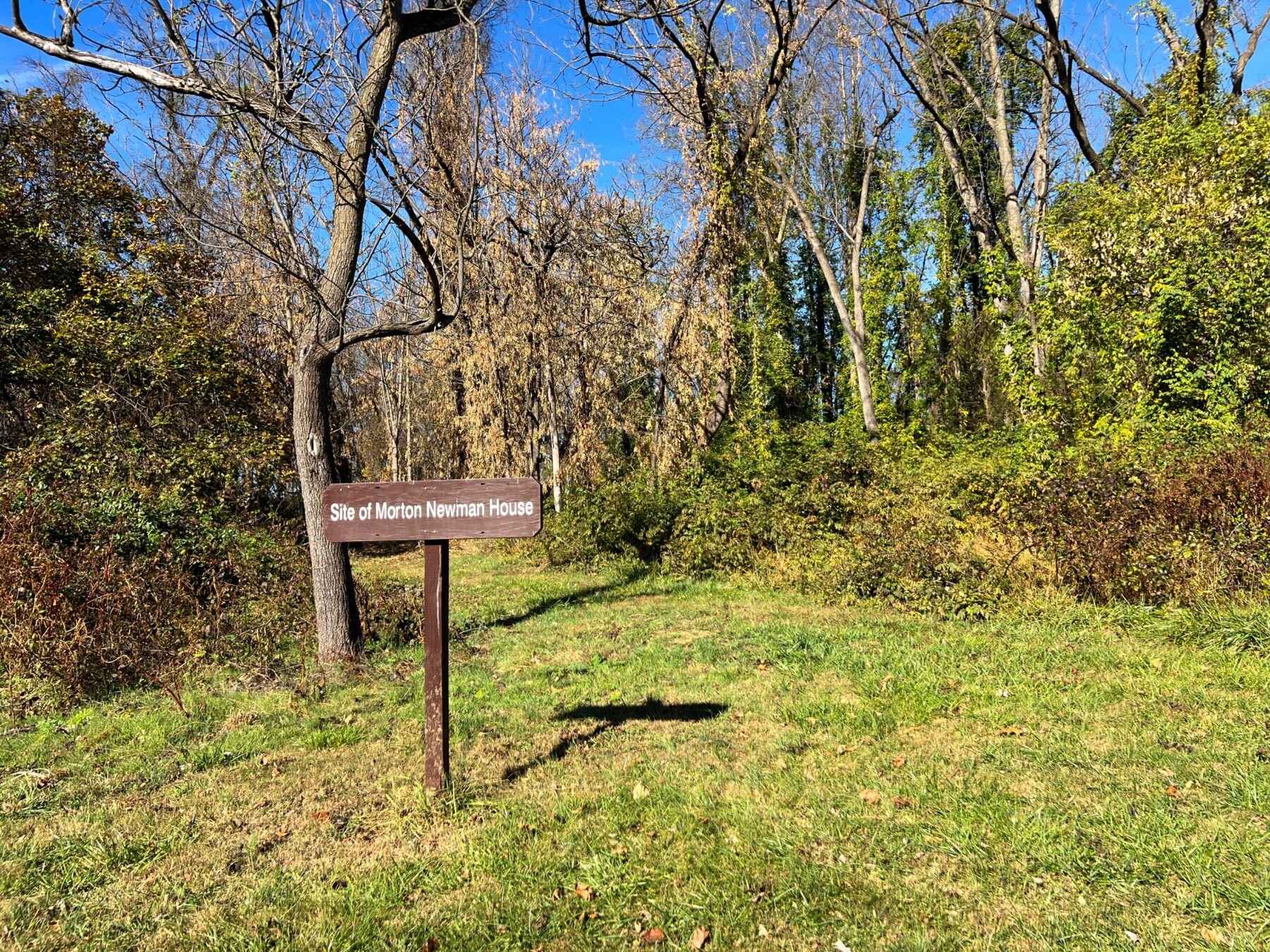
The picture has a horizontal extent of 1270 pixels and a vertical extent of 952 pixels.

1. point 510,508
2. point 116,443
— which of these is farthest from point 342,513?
point 116,443

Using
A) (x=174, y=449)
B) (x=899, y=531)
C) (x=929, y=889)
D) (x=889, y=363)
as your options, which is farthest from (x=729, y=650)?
(x=889, y=363)

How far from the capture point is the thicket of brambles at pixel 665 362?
6.68 metres

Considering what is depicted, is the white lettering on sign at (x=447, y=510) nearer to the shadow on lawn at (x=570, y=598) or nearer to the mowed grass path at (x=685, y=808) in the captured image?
the mowed grass path at (x=685, y=808)

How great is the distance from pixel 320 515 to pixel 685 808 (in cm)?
448

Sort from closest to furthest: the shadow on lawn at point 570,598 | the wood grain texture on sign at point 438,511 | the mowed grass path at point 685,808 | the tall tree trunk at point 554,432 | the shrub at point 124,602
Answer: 1. the mowed grass path at point 685,808
2. the wood grain texture on sign at point 438,511
3. the shrub at point 124,602
4. the shadow on lawn at point 570,598
5. the tall tree trunk at point 554,432

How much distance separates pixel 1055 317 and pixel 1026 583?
5635mm

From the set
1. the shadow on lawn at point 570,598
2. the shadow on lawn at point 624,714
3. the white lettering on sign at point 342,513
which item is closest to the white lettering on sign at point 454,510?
the white lettering on sign at point 342,513

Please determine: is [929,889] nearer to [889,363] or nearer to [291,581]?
[291,581]

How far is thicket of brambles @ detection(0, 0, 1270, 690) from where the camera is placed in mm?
6684

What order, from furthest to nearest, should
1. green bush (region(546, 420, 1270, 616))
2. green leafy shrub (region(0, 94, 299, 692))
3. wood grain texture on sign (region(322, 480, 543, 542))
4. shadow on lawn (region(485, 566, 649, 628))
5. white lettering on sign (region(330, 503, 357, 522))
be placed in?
shadow on lawn (region(485, 566, 649, 628))
green bush (region(546, 420, 1270, 616))
green leafy shrub (region(0, 94, 299, 692))
white lettering on sign (region(330, 503, 357, 522))
wood grain texture on sign (region(322, 480, 543, 542))

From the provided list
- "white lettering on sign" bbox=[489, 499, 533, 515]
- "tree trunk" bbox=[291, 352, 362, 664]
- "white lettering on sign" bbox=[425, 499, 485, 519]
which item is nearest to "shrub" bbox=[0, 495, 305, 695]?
"tree trunk" bbox=[291, 352, 362, 664]

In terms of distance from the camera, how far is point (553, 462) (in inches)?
592

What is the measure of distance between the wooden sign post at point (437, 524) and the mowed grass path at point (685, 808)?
50 centimetres

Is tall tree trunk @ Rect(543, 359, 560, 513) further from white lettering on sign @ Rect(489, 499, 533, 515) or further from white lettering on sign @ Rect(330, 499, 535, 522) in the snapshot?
white lettering on sign @ Rect(489, 499, 533, 515)
